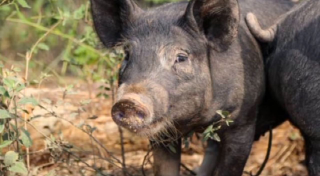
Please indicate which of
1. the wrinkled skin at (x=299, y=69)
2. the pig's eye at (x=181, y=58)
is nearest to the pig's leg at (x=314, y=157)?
the wrinkled skin at (x=299, y=69)

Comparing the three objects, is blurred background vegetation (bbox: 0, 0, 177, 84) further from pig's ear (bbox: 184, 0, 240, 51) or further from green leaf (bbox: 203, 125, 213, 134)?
green leaf (bbox: 203, 125, 213, 134)

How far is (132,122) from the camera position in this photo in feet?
17.6

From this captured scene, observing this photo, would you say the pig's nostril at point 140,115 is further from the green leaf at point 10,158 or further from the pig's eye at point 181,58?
the green leaf at point 10,158

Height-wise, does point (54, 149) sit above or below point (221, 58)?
below

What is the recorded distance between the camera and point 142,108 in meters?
5.31

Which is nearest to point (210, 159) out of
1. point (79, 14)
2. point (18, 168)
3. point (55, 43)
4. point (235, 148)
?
point (235, 148)

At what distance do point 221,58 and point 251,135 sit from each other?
653mm

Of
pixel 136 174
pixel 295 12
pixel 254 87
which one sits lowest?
pixel 136 174

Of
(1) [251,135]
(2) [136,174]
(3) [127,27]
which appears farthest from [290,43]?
(2) [136,174]

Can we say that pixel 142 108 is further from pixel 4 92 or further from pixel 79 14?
pixel 79 14

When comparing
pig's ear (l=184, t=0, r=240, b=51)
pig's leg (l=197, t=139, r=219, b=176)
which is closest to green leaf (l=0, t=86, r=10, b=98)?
pig's ear (l=184, t=0, r=240, b=51)

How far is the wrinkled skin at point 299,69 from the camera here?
598 centimetres

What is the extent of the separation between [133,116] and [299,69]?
1.38 m

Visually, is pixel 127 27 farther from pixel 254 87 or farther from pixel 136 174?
pixel 136 174
